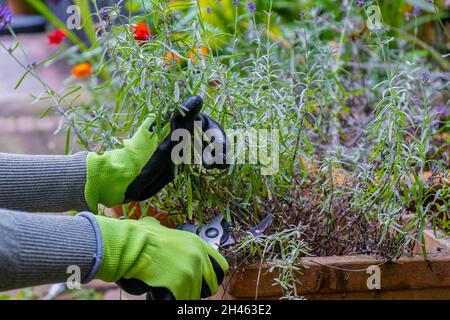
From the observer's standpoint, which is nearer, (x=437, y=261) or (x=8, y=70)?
(x=437, y=261)

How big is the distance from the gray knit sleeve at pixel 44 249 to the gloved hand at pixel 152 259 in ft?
0.06

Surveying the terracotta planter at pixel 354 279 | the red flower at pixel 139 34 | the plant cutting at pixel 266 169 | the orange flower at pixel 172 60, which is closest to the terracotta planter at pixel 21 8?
the plant cutting at pixel 266 169

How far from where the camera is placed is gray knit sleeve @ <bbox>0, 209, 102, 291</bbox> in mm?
871

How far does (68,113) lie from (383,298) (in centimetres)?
68

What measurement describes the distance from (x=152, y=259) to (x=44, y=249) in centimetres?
15

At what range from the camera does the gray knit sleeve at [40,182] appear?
1.12 m

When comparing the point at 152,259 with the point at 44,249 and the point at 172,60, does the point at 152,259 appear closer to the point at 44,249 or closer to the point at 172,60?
the point at 44,249

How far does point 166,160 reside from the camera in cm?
108

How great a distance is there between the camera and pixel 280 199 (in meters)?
1.19

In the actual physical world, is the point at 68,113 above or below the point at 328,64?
below

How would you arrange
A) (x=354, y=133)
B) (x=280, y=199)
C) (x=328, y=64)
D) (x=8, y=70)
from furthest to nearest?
(x=8, y=70) → (x=354, y=133) → (x=328, y=64) → (x=280, y=199)

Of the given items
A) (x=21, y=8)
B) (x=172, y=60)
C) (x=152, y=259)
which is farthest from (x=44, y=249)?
(x=21, y=8)

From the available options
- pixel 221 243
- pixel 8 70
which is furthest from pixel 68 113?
pixel 8 70

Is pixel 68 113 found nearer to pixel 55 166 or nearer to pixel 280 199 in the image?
pixel 55 166
